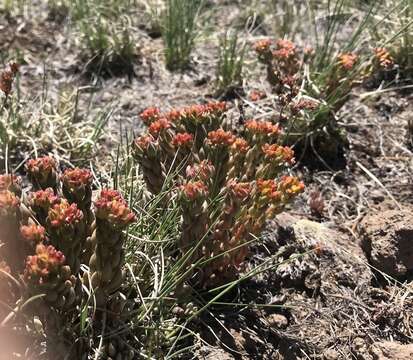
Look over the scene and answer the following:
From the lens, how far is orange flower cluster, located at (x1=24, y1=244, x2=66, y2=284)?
1.82 m

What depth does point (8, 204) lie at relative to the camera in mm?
1984

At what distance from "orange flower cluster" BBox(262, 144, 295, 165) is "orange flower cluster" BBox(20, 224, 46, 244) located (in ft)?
3.37

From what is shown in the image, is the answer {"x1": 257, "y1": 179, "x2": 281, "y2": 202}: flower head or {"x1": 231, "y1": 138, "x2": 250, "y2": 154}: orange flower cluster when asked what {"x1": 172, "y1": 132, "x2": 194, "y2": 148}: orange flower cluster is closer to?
{"x1": 231, "y1": 138, "x2": 250, "y2": 154}: orange flower cluster

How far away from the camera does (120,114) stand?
12.1 ft

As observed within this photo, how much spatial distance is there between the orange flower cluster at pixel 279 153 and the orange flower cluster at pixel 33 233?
40.5 inches

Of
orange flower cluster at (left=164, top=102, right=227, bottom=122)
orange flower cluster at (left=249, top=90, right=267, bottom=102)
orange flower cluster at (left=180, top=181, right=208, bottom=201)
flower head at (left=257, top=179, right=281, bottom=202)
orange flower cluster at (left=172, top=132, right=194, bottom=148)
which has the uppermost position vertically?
orange flower cluster at (left=164, top=102, right=227, bottom=122)

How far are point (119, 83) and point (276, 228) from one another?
5.40ft

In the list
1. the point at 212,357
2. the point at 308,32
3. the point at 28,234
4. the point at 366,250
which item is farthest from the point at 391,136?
the point at 28,234

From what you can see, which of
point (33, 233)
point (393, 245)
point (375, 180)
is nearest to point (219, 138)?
point (33, 233)

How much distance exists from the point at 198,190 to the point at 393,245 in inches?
43.6

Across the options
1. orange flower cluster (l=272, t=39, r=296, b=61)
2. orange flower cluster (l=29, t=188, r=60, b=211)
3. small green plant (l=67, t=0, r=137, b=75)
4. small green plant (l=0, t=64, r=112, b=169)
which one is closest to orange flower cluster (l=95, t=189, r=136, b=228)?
orange flower cluster (l=29, t=188, r=60, b=211)

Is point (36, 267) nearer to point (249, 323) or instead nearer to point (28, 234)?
point (28, 234)

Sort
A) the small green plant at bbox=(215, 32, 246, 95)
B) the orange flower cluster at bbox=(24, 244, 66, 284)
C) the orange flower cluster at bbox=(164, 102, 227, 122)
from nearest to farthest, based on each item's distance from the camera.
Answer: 1. the orange flower cluster at bbox=(24, 244, 66, 284)
2. the orange flower cluster at bbox=(164, 102, 227, 122)
3. the small green plant at bbox=(215, 32, 246, 95)

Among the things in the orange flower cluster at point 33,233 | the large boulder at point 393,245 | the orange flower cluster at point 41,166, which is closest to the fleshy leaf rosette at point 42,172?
the orange flower cluster at point 41,166
